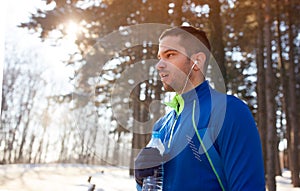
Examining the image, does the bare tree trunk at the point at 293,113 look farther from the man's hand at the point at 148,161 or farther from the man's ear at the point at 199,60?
the man's hand at the point at 148,161

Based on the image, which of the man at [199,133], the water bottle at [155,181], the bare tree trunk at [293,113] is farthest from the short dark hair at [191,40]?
the bare tree trunk at [293,113]

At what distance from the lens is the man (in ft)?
5.82

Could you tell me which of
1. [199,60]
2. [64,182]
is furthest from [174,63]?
[64,182]

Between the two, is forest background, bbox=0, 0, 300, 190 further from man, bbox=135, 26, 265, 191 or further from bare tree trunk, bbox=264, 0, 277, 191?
man, bbox=135, 26, 265, 191

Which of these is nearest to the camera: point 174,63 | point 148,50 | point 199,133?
point 199,133

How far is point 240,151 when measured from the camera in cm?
177

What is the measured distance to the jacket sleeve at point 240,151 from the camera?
1.74 m

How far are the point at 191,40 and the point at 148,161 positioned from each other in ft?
2.32

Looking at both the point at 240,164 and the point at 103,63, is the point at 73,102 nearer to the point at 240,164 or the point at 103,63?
the point at 103,63

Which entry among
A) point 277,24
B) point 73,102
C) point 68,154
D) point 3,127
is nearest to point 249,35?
point 277,24

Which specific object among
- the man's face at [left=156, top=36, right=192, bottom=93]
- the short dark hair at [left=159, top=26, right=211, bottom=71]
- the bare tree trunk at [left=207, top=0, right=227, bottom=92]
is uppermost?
the bare tree trunk at [left=207, top=0, right=227, bottom=92]

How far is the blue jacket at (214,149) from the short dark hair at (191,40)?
23cm

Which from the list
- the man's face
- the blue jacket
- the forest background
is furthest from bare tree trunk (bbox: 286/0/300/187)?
the blue jacket

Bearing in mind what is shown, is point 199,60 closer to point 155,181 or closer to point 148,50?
point 155,181
